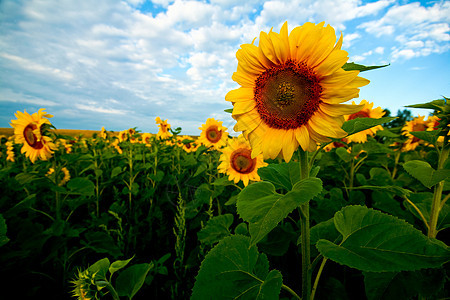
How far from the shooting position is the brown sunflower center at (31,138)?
3062 mm

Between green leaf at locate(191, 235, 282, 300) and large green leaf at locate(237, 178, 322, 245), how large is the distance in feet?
0.70

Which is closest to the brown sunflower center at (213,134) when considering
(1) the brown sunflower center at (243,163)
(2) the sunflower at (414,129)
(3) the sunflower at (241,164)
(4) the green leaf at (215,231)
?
(3) the sunflower at (241,164)

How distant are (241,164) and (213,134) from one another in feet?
8.91

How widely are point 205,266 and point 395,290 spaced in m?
0.97

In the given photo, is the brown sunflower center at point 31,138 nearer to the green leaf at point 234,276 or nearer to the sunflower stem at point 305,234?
the green leaf at point 234,276

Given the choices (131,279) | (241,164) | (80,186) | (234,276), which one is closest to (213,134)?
(241,164)

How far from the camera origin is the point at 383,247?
3.10 ft

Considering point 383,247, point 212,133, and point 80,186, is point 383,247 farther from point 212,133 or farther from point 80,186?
point 212,133

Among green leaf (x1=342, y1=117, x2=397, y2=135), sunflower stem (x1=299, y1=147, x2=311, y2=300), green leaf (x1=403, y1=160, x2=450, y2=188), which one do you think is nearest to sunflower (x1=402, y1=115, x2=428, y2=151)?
green leaf (x1=403, y1=160, x2=450, y2=188)

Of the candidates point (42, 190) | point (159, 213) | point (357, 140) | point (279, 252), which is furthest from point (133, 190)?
point (357, 140)

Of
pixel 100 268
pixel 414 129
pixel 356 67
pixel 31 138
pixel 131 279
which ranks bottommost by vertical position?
pixel 131 279

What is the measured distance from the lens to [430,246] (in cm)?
88

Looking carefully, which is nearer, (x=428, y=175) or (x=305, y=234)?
(x=305, y=234)

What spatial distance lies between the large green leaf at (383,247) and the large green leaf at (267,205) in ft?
0.88
